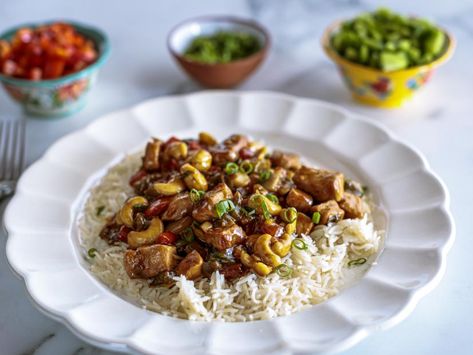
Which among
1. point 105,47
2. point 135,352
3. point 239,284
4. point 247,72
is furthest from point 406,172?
point 105,47

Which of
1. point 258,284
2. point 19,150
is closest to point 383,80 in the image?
point 258,284

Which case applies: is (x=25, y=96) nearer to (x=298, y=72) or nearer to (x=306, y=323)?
(x=298, y=72)

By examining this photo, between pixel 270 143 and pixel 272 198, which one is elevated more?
pixel 272 198

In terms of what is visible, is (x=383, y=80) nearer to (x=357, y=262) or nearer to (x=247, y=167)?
(x=247, y=167)

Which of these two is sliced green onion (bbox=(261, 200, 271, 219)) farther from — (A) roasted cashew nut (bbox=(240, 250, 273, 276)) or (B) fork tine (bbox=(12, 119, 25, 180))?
(B) fork tine (bbox=(12, 119, 25, 180))

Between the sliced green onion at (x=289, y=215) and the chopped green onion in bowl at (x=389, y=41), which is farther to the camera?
the chopped green onion in bowl at (x=389, y=41)

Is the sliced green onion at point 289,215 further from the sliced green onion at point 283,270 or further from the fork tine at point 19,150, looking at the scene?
the fork tine at point 19,150

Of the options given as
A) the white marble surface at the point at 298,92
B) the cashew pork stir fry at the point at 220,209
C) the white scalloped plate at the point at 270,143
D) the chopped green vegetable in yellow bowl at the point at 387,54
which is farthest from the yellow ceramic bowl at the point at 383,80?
the cashew pork stir fry at the point at 220,209
